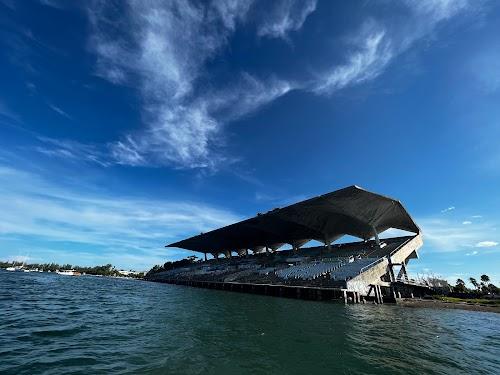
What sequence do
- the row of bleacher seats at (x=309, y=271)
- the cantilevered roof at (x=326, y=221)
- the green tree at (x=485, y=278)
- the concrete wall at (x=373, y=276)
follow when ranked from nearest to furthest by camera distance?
1. the concrete wall at (x=373, y=276)
2. the row of bleacher seats at (x=309, y=271)
3. the cantilevered roof at (x=326, y=221)
4. the green tree at (x=485, y=278)

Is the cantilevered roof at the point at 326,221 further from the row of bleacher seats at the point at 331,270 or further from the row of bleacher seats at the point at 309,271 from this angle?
the row of bleacher seats at the point at 309,271

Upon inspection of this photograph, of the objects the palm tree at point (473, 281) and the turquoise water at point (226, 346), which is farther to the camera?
the palm tree at point (473, 281)

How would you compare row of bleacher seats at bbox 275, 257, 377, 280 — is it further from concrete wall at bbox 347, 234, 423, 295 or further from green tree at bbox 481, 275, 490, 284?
green tree at bbox 481, 275, 490, 284

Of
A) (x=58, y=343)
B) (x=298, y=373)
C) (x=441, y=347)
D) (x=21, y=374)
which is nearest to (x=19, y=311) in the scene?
(x=58, y=343)

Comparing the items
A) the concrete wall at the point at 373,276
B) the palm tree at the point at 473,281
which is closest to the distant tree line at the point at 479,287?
the palm tree at the point at 473,281

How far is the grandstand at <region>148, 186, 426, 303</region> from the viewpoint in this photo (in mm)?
37594

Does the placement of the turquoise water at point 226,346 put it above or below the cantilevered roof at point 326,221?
below

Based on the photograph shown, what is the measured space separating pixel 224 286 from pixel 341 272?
25360 millimetres

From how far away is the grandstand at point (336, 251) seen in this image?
1480 inches

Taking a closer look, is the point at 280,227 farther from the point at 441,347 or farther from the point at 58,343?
the point at 58,343

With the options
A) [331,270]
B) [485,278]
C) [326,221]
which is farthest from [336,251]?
[485,278]

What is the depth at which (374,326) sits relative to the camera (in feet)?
59.1

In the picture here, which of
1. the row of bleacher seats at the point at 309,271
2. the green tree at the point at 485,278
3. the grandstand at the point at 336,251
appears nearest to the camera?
the grandstand at the point at 336,251

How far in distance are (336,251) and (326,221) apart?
20.8 ft
